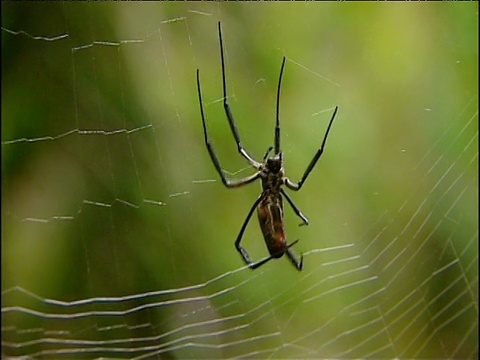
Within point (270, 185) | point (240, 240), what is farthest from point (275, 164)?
point (240, 240)

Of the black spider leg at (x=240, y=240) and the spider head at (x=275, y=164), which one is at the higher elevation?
the spider head at (x=275, y=164)

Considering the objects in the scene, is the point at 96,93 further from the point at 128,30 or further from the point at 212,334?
the point at 212,334

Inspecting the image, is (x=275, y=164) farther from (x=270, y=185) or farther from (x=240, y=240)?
(x=240, y=240)

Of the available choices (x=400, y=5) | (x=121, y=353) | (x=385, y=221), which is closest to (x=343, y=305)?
(x=385, y=221)
